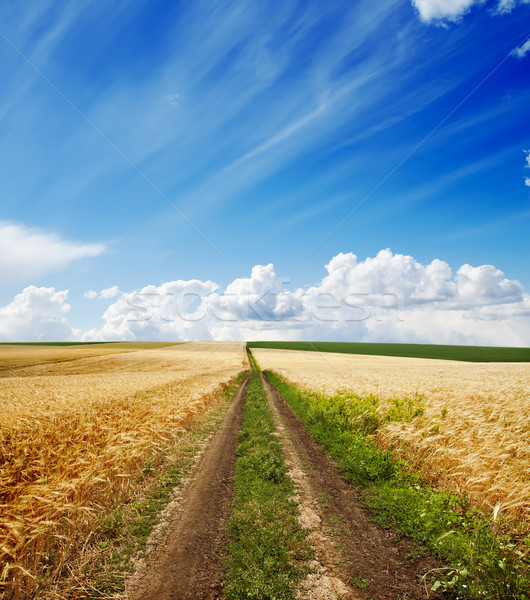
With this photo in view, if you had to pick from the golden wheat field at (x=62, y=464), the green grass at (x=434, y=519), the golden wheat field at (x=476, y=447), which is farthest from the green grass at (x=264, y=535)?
the golden wheat field at (x=476, y=447)

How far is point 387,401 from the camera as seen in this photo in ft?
42.4

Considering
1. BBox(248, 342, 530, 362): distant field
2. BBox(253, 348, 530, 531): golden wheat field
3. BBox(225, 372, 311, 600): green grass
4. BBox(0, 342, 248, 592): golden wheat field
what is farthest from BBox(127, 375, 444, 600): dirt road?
BBox(248, 342, 530, 362): distant field

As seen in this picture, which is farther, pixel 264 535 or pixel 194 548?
pixel 264 535

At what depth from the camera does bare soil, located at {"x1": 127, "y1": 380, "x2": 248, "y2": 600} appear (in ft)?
14.4

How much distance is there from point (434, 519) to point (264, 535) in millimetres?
3123

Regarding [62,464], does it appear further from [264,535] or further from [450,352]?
[450,352]

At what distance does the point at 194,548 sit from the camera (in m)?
5.31

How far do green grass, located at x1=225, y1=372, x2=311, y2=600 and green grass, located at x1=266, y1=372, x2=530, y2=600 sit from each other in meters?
1.82

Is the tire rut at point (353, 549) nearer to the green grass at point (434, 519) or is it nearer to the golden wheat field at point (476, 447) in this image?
the green grass at point (434, 519)

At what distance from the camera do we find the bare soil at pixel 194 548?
440 centimetres

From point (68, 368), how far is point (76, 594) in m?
41.7

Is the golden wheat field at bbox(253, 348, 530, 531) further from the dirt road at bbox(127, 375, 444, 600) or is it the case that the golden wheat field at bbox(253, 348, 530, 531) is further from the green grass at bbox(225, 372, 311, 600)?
the green grass at bbox(225, 372, 311, 600)

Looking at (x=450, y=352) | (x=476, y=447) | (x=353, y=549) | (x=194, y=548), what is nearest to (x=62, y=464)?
(x=194, y=548)

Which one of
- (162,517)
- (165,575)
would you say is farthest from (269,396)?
(165,575)
